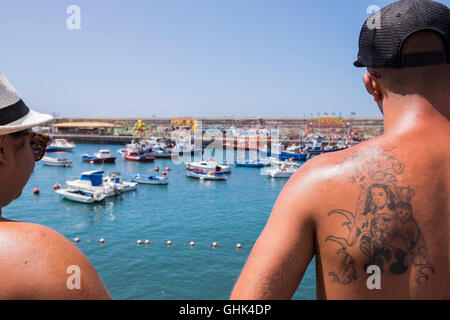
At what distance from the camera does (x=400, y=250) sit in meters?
1.22

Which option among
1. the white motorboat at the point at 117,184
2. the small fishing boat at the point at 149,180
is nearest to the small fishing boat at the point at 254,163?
the small fishing boat at the point at 149,180

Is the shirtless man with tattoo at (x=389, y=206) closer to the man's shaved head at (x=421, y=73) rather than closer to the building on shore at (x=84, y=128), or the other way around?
the man's shaved head at (x=421, y=73)

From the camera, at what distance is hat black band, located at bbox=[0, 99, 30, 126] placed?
4.12ft

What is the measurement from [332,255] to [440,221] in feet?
1.30

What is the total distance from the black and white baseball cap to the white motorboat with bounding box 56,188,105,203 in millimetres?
30540

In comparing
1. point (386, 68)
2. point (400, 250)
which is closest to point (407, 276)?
point (400, 250)

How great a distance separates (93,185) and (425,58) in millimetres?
32856

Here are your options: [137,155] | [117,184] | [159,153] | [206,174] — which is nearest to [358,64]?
[117,184]

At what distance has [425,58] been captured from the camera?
4.12 feet

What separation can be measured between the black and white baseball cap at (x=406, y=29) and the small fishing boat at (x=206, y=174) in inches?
1578

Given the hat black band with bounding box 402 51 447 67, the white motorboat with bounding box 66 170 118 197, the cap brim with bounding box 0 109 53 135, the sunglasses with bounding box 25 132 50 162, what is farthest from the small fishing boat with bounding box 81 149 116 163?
the hat black band with bounding box 402 51 447 67

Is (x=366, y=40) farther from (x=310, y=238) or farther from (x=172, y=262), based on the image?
(x=172, y=262)

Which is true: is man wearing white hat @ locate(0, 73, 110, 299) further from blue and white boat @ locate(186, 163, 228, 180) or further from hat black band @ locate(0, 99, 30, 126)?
blue and white boat @ locate(186, 163, 228, 180)


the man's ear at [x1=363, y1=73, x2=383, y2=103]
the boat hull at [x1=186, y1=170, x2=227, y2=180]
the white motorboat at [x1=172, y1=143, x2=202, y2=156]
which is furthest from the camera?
the white motorboat at [x1=172, y1=143, x2=202, y2=156]
